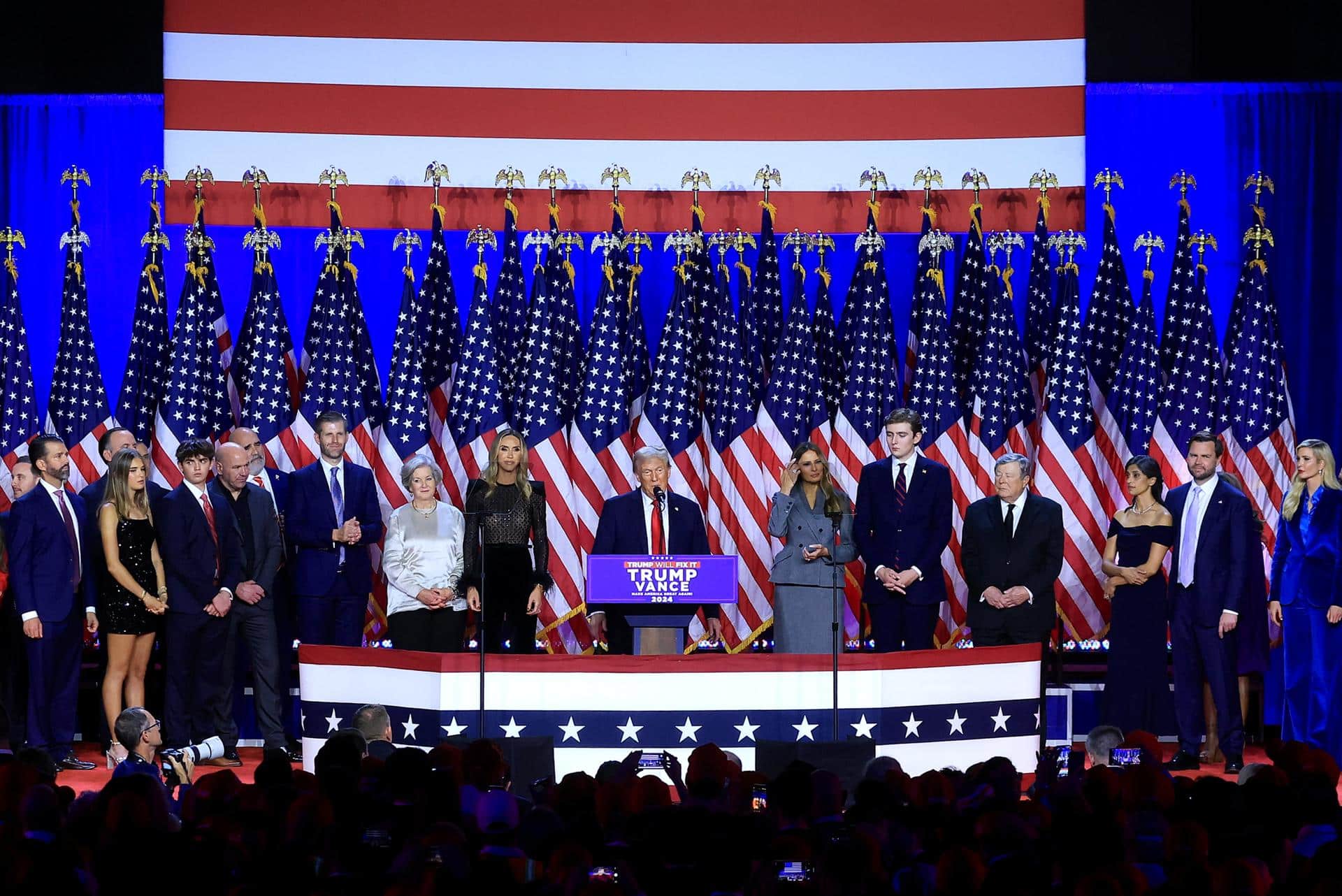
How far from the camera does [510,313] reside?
406 inches

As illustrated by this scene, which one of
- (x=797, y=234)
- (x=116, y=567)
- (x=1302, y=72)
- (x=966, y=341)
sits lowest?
(x=116, y=567)

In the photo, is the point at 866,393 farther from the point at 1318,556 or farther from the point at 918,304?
the point at 1318,556

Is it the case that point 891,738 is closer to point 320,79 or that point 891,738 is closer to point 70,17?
point 320,79

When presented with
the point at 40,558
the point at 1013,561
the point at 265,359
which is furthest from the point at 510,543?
the point at 1013,561

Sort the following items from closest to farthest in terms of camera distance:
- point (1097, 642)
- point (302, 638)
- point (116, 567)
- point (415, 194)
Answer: point (116, 567) → point (302, 638) → point (1097, 642) → point (415, 194)

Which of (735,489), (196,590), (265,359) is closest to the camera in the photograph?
(196,590)

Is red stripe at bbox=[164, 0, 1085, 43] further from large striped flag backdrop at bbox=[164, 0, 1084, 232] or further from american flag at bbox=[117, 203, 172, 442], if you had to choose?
american flag at bbox=[117, 203, 172, 442]

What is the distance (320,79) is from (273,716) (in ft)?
13.9

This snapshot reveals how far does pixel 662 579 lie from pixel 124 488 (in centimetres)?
306

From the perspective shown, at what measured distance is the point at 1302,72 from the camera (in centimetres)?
1070

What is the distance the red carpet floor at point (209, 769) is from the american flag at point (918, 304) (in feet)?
8.83

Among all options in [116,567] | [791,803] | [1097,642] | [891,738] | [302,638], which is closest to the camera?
[791,803]

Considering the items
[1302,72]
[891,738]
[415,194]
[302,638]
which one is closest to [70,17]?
[415,194]

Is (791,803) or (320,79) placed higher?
(320,79)
